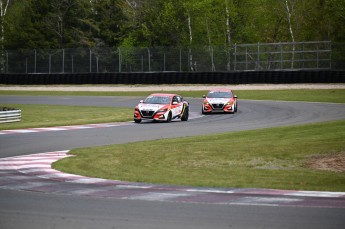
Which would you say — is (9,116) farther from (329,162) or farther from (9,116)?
(329,162)

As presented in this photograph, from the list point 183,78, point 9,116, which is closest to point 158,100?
point 9,116

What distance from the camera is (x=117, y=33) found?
251 feet

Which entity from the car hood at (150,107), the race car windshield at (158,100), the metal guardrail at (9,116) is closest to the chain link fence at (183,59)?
the race car windshield at (158,100)

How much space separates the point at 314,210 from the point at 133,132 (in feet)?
50.3

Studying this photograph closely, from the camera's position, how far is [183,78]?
51.3 m

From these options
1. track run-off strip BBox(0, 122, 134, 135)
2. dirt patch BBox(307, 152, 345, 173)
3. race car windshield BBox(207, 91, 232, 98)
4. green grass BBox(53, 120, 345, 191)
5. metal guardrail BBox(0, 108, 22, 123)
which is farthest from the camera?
race car windshield BBox(207, 91, 232, 98)

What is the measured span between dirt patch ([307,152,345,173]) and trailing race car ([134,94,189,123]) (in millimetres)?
13683

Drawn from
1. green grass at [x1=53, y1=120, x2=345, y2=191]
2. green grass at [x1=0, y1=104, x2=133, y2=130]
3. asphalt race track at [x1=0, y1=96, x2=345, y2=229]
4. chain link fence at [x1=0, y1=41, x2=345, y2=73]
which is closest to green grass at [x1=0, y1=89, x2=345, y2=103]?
chain link fence at [x1=0, y1=41, x2=345, y2=73]

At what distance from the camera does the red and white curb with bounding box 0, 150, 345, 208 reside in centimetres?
1070

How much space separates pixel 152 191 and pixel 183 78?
39.6 m

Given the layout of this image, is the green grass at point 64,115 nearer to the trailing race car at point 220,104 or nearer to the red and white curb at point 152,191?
the trailing race car at point 220,104

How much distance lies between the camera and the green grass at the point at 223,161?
1327 centimetres

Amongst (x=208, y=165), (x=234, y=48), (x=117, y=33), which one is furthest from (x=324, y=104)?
(x=117, y=33)

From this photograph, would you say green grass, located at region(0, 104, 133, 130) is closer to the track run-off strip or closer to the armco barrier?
the track run-off strip
